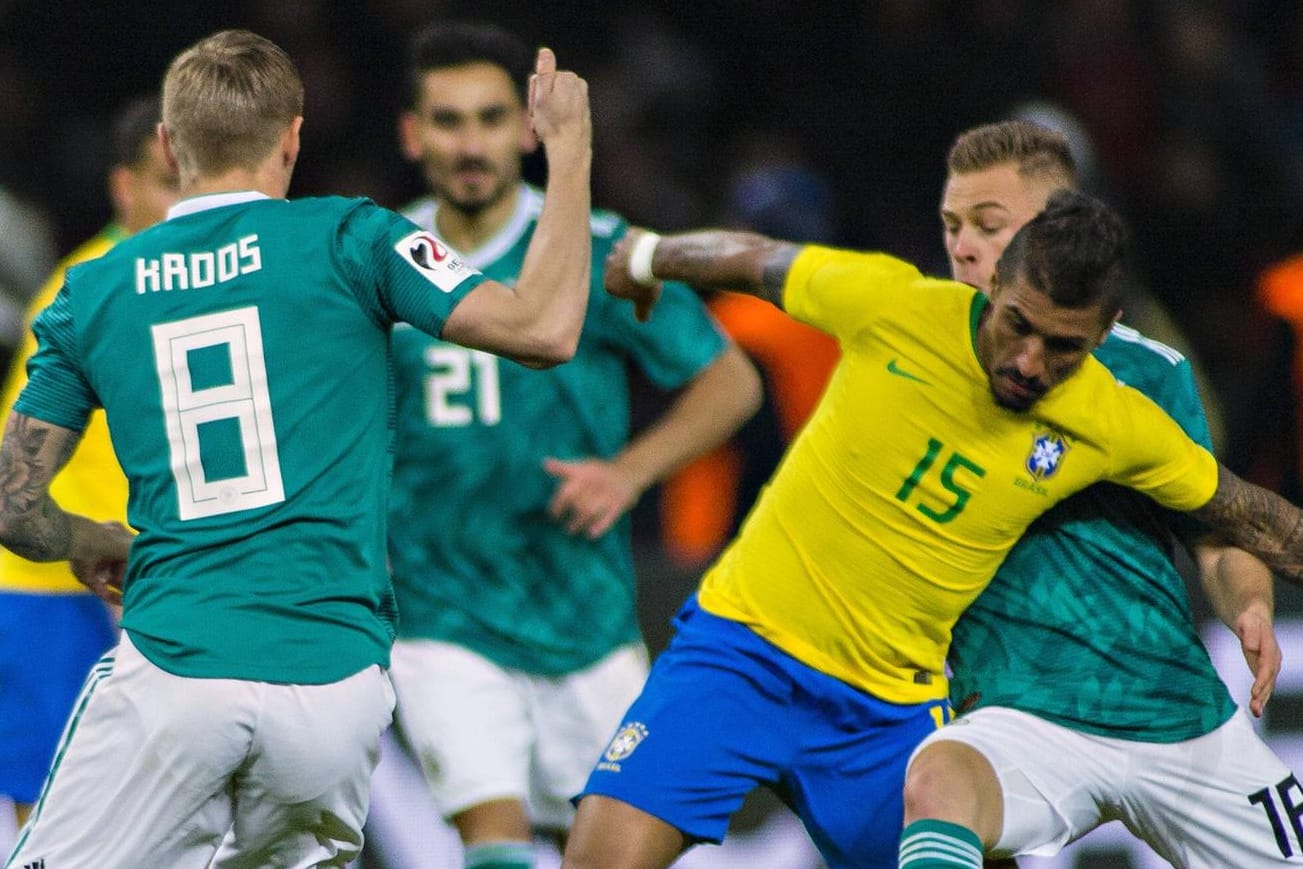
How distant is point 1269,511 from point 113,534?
2.36 m

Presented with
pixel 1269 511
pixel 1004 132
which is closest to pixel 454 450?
pixel 1004 132

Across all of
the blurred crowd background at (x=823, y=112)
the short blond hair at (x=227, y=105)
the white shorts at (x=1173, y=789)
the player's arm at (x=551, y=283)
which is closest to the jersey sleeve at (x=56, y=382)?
the short blond hair at (x=227, y=105)

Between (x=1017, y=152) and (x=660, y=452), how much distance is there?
1.27 m

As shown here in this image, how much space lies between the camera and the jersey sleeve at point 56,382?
3.66m

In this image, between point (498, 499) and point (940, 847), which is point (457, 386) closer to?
point (498, 499)

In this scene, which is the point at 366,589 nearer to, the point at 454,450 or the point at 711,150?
the point at 454,450

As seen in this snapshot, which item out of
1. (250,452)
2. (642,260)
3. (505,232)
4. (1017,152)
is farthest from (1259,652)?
(505,232)

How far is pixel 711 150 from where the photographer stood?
9.85 meters

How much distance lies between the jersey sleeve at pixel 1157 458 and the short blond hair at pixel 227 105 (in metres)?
1.76

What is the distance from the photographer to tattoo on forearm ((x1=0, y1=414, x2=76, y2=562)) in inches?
145

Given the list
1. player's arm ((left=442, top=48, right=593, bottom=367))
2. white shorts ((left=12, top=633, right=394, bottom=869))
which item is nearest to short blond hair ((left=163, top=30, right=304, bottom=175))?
player's arm ((left=442, top=48, right=593, bottom=367))

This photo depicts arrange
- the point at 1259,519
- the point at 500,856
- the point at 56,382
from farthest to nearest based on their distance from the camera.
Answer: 1. the point at 500,856
2. the point at 1259,519
3. the point at 56,382

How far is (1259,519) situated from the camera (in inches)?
164

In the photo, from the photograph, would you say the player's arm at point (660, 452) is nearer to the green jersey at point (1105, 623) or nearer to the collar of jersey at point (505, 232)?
the collar of jersey at point (505, 232)
